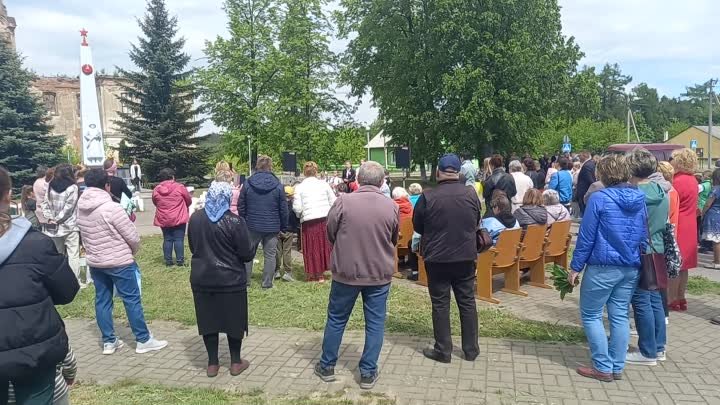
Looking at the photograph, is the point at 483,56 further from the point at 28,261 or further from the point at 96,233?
the point at 28,261

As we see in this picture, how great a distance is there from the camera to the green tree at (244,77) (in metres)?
30.2

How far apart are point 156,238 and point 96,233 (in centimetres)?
819

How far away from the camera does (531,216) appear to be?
7574 mm

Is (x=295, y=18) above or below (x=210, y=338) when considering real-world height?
above

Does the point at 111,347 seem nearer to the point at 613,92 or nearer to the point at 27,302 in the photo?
the point at 27,302

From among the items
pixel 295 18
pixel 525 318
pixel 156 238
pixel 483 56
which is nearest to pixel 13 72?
pixel 295 18

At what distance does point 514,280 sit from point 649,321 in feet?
8.69

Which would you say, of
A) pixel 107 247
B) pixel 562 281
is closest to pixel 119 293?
pixel 107 247

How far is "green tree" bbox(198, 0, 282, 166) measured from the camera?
99.1 feet

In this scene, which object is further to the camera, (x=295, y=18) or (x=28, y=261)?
(x=295, y=18)

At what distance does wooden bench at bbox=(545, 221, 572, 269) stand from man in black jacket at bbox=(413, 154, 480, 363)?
3376mm

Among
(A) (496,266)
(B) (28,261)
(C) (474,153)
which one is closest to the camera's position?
(B) (28,261)

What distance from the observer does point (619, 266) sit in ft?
13.9

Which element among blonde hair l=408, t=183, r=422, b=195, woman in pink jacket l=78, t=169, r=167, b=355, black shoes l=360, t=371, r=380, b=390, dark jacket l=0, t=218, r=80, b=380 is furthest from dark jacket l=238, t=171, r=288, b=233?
dark jacket l=0, t=218, r=80, b=380
